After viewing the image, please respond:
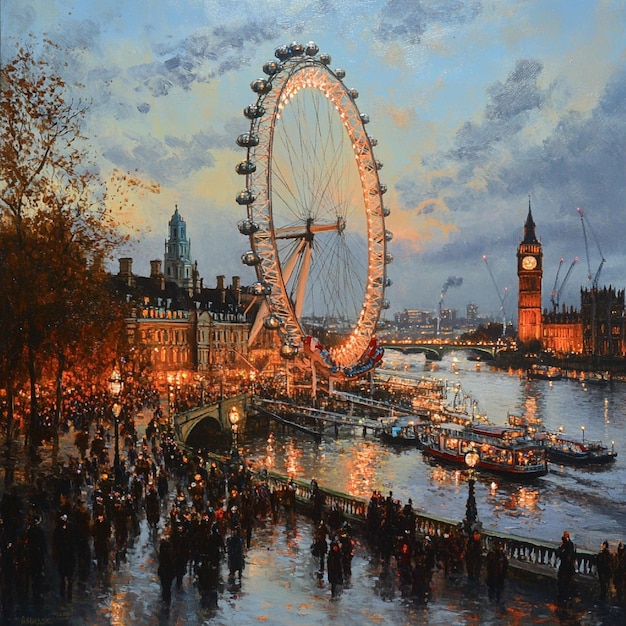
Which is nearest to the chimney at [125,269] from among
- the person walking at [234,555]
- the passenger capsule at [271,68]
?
the passenger capsule at [271,68]

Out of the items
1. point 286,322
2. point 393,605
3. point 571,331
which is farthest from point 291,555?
point 571,331

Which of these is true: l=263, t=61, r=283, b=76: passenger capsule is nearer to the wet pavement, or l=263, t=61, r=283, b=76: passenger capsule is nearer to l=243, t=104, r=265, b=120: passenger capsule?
l=243, t=104, r=265, b=120: passenger capsule

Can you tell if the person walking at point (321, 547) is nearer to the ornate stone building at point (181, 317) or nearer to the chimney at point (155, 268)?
the ornate stone building at point (181, 317)

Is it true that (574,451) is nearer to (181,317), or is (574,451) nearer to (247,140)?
(181,317)

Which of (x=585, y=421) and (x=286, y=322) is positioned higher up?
(x=286, y=322)

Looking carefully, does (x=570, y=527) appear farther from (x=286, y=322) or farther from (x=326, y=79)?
(x=326, y=79)

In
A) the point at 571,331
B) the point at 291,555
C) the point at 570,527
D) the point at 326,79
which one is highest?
the point at 326,79

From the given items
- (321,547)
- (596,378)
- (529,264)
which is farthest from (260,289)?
(596,378)
